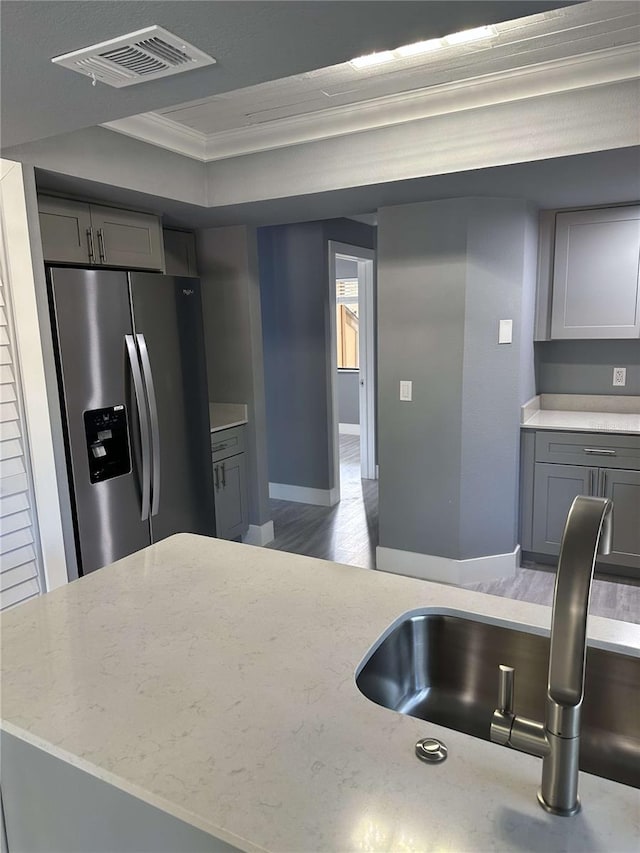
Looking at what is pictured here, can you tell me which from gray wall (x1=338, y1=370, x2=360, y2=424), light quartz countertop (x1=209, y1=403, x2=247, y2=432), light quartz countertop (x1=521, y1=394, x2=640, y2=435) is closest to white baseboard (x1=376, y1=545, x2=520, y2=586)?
light quartz countertop (x1=521, y1=394, x2=640, y2=435)

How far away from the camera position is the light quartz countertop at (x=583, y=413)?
332 centimetres

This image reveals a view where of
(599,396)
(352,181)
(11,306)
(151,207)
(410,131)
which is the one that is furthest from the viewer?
(599,396)

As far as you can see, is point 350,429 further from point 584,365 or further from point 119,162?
point 119,162

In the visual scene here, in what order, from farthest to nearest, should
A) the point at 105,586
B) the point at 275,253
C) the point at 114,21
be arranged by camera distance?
1. the point at 275,253
2. the point at 105,586
3. the point at 114,21

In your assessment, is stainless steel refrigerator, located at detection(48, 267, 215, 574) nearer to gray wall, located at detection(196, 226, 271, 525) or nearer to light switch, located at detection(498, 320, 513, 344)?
gray wall, located at detection(196, 226, 271, 525)

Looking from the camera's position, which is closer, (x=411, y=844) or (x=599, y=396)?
(x=411, y=844)

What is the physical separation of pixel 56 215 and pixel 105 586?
1.95 meters

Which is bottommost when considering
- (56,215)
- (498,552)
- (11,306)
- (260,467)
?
(498,552)

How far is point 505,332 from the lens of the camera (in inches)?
126

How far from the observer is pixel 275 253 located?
4.75m

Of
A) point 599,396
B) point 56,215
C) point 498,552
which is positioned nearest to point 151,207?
point 56,215

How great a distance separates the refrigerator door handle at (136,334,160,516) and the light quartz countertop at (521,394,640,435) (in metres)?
2.12

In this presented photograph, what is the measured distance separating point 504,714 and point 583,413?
3.40 m

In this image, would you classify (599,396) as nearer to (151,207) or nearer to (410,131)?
(410,131)
